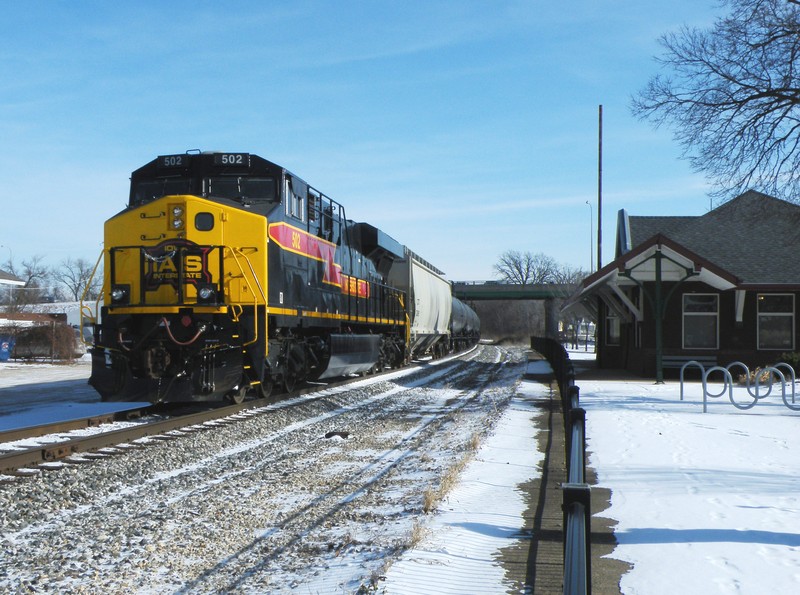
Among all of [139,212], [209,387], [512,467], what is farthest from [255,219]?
[512,467]

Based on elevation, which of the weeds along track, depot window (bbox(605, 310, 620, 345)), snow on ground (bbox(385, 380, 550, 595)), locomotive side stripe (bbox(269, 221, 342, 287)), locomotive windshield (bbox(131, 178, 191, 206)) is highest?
locomotive windshield (bbox(131, 178, 191, 206))

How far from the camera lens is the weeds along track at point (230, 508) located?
512 centimetres

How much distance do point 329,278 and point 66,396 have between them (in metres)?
6.29

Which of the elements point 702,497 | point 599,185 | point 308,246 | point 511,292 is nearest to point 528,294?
point 511,292

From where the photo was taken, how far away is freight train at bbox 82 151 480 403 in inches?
475

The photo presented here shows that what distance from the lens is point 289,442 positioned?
34.2 feet

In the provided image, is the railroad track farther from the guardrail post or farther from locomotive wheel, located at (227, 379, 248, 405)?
the guardrail post

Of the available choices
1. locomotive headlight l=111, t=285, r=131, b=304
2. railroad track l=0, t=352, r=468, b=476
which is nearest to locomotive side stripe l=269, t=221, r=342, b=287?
locomotive headlight l=111, t=285, r=131, b=304

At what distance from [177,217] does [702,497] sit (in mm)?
8705

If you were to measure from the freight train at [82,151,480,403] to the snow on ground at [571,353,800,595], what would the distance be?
5411 mm

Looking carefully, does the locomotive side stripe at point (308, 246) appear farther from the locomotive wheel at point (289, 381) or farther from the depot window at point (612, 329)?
the depot window at point (612, 329)

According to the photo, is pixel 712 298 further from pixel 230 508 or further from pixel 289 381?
pixel 230 508

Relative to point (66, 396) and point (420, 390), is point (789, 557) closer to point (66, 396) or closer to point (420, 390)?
point (420, 390)

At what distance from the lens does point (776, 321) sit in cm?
2352
